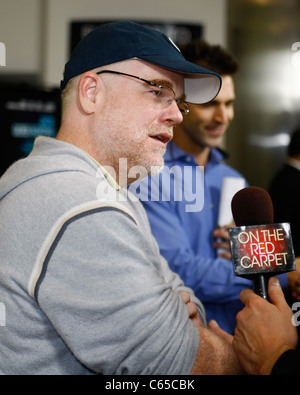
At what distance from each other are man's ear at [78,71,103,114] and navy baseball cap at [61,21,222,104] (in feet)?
0.08

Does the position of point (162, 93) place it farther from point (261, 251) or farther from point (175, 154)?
point (175, 154)

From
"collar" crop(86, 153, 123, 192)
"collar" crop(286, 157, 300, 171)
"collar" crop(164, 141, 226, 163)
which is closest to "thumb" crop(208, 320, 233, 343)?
"collar" crop(86, 153, 123, 192)

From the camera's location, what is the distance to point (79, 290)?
0.89m

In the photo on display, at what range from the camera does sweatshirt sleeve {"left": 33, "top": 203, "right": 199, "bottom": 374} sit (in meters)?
0.88

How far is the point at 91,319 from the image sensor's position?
0.89 metres

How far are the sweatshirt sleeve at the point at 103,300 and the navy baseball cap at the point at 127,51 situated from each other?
40cm

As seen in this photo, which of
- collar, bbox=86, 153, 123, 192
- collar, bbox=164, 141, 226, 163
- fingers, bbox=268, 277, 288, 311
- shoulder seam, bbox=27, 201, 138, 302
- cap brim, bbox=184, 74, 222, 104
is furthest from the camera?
collar, bbox=164, 141, 226, 163

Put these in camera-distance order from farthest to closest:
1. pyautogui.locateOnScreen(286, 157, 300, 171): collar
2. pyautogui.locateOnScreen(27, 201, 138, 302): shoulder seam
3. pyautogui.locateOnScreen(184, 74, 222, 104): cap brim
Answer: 1. pyautogui.locateOnScreen(286, 157, 300, 171): collar
2. pyautogui.locateOnScreen(184, 74, 222, 104): cap brim
3. pyautogui.locateOnScreen(27, 201, 138, 302): shoulder seam

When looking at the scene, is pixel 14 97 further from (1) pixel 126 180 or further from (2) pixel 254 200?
(2) pixel 254 200

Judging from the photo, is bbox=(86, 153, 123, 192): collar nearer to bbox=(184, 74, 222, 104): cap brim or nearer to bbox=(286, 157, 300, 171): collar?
bbox=(184, 74, 222, 104): cap brim

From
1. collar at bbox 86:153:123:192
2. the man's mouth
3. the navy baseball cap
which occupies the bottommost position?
Result: collar at bbox 86:153:123:192

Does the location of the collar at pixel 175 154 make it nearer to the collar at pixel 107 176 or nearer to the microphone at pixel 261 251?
the collar at pixel 107 176

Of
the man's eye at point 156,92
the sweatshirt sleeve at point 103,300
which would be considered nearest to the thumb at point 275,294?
the sweatshirt sleeve at point 103,300
